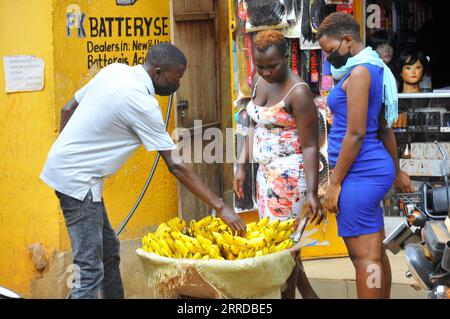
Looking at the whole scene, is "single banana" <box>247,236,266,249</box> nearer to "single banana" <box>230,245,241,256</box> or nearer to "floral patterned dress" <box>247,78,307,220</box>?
"single banana" <box>230,245,241,256</box>

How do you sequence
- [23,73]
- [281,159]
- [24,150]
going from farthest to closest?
1. [24,150]
2. [23,73]
3. [281,159]

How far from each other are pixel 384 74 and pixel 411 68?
2.39 meters

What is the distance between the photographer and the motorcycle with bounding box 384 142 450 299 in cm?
510

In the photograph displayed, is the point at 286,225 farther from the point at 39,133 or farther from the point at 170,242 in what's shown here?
the point at 39,133

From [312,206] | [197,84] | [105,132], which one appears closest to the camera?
[105,132]

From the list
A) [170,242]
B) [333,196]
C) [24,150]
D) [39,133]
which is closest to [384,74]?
[333,196]

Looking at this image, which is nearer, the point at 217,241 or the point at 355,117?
the point at 217,241

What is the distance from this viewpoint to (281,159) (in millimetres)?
5930

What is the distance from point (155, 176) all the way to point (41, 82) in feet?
4.04

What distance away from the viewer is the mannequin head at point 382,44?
309 inches

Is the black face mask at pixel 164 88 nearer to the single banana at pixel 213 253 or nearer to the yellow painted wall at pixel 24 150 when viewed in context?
the single banana at pixel 213 253

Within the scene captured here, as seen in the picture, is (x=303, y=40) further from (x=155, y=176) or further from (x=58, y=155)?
(x=58, y=155)

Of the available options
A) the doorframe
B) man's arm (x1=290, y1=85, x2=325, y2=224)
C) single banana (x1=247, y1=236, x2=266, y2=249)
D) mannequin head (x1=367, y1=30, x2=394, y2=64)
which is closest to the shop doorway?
the doorframe

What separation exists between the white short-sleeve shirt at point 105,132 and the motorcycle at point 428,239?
1.54 m
